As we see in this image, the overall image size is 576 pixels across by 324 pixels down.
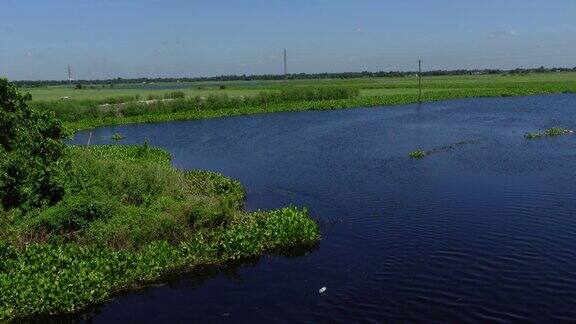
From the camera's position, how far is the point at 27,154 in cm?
2580

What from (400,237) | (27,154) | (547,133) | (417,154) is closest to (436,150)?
(417,154)

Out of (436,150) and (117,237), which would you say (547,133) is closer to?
(436,150)

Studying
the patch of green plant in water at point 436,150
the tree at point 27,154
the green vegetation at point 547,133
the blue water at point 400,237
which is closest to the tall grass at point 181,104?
the blue water at point 400,237

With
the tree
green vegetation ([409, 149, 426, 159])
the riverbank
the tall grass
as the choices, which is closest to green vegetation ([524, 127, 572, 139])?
green vegetation ([409, 149, 426, 159])

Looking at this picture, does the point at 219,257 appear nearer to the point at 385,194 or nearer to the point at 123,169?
the point at 123,169

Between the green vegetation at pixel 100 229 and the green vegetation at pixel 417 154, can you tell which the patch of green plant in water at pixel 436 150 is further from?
the green vegetation at pixel 100 229

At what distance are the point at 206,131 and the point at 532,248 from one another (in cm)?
4952

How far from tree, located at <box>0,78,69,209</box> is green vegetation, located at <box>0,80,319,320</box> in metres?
0.05

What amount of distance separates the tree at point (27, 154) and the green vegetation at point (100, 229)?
5 centimetres

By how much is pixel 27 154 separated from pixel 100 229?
6506 millimetres

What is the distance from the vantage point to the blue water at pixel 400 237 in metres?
18.0

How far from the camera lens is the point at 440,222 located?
26047mm

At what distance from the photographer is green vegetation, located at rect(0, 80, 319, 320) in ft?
62.5

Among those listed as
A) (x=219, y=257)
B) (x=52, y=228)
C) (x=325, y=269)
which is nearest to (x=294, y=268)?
(x=325, y=269)
